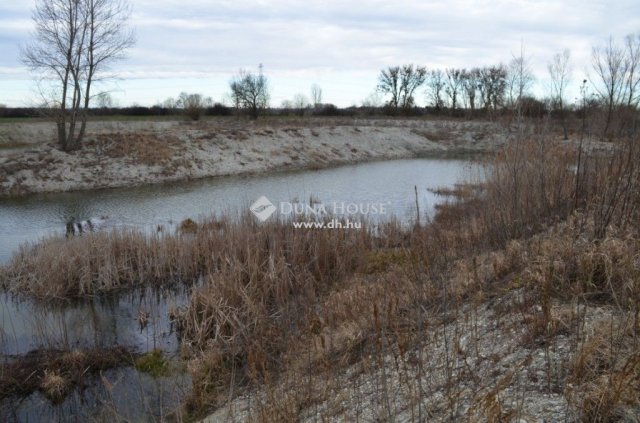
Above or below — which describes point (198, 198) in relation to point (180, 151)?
below

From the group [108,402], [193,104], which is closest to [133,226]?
[108,402]

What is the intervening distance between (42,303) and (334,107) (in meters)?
65.5

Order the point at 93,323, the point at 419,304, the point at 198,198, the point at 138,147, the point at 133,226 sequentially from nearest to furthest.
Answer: the point at 419,304, the point at 93,323, the point at 133,226, the point at 198,198, the point at 138,147

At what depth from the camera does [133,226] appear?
424 inches

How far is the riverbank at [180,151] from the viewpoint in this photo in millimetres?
21359

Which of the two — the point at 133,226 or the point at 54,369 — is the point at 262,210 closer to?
the point at 133,226

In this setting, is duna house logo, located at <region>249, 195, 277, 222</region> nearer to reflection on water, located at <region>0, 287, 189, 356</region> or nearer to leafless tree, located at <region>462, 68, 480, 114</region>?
reflection on water, located at <region>0, 287, 189, 356</region>

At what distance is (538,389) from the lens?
11.3ft

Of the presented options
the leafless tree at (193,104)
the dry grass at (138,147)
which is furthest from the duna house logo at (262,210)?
the leafless tree at (193,104)

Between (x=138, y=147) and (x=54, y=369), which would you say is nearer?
(x=54, y=369)

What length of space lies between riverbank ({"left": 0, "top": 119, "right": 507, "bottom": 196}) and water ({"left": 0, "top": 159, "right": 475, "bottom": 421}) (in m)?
1.56

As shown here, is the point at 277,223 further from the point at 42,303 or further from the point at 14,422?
the point at 14,422

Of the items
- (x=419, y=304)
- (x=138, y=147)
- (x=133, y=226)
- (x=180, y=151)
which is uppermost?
(x=138, y=147)

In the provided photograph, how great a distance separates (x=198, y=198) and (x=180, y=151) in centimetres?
875
